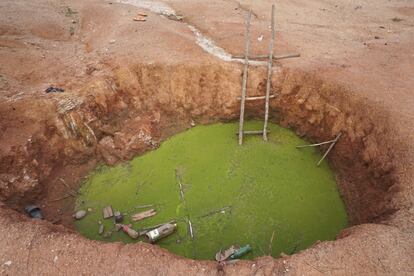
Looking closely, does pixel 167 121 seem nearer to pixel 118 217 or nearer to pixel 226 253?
pixel 118 217

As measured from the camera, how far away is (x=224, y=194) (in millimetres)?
8461

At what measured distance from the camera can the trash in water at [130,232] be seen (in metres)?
7.62

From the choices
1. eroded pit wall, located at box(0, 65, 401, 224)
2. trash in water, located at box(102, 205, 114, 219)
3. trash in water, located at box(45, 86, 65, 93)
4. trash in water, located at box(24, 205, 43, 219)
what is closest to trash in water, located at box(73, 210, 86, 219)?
trash in water, located at box(102, 205, 114, 219)

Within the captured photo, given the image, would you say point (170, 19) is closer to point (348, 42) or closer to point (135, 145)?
point (135, 145)

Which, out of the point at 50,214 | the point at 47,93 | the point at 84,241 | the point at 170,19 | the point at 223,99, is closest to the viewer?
the point at 84,241

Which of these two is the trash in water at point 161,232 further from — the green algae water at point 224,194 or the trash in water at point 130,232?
the trash in water at point 130,232

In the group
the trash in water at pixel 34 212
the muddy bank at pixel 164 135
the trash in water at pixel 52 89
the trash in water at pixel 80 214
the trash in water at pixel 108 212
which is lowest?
the trash in water at pixel 80 214

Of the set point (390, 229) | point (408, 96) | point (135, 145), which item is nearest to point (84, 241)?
point (135, 145)

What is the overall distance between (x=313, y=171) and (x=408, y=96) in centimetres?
312

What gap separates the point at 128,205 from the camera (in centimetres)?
839

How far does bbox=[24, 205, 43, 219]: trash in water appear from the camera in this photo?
7746 mm

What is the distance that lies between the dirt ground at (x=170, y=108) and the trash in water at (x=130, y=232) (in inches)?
50.8

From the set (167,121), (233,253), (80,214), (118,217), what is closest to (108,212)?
(118,217)

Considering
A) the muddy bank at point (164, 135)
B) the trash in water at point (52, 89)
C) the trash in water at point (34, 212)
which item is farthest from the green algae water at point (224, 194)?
the trash in water at point (52, 89)
